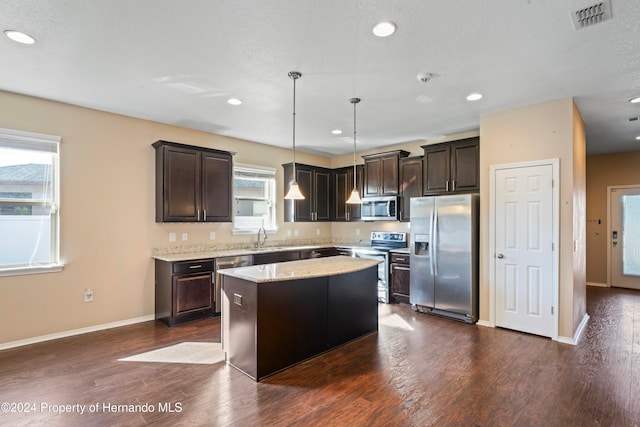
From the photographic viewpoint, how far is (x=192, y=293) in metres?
4.45

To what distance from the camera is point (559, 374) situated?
3.01 m

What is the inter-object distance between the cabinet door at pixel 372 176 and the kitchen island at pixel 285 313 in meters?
2.59

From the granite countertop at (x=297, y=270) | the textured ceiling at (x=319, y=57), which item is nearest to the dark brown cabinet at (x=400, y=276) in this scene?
the granite countertop at (x=297, y=270)

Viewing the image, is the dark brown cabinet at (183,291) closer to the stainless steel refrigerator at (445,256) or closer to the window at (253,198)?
the window at (253,198)

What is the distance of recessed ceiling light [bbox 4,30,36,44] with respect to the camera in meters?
2.46

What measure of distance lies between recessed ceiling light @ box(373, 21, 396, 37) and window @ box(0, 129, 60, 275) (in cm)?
384

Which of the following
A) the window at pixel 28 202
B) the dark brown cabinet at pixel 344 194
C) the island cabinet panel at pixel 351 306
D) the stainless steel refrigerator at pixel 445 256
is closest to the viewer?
the island cabinet panel at pixel 351 306

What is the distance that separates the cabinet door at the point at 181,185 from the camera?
4.56m

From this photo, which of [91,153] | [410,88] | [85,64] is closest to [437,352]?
[410,88]

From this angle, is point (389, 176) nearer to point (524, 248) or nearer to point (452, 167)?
point (452, 167)

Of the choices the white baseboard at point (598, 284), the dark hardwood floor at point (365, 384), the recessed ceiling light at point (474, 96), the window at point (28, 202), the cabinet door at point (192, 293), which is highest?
the recessed ceiling light at point (474, 96)

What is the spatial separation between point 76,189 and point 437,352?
15.2 feet

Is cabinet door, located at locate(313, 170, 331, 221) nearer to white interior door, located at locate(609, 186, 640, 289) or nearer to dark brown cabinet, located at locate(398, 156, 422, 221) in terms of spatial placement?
dark brown cabinet, located at locate(398, 156, 422, 221)

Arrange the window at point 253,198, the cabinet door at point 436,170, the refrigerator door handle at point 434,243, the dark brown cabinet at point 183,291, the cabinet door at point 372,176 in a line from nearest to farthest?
the dark brown cabinet at point 183,291
the refrigerator door handle at point 434,243
the cabinet door at point 436,170
the window at point 253,198
the cabinet door at point 372,176
